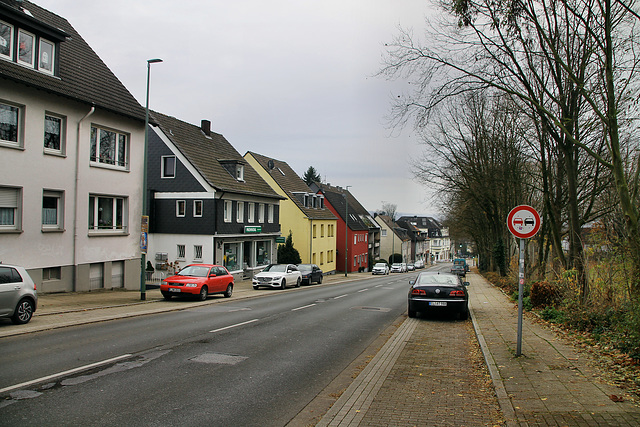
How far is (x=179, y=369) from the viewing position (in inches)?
304

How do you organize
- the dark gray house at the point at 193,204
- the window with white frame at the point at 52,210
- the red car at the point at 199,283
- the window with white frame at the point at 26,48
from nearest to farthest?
the window with white frame at the point at 26,48, the window with white frame at the point at 52,210, the red car at the point at 199,283, the dark gray house at the point at 193,204

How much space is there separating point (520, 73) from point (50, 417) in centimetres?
1252

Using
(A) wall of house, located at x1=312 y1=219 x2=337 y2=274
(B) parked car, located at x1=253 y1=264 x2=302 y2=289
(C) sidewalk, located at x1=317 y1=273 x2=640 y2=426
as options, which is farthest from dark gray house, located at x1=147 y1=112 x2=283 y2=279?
(C) sidewalk, located at x1=317 y1=273 x2=640 y2=426

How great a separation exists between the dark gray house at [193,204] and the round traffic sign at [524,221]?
77.8ft

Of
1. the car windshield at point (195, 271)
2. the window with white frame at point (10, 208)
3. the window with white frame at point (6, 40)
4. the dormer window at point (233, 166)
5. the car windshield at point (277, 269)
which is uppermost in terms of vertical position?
the window with white frame at point (6, 40)

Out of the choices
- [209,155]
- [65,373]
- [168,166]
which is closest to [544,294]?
[65,373]

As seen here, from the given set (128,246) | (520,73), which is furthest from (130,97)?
(520,73)

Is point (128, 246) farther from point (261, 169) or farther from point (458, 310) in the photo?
point (261, 169)

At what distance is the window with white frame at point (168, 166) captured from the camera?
103ft

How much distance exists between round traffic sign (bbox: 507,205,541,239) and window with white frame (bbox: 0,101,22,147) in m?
16.3

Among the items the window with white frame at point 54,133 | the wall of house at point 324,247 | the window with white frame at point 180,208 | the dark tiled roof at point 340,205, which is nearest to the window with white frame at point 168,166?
the window with white frame at point 180,208

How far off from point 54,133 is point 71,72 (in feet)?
9.48

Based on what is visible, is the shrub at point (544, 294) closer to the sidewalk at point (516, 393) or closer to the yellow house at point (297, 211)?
the sidewalk at point (516, 393)

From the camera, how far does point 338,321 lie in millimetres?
13984
